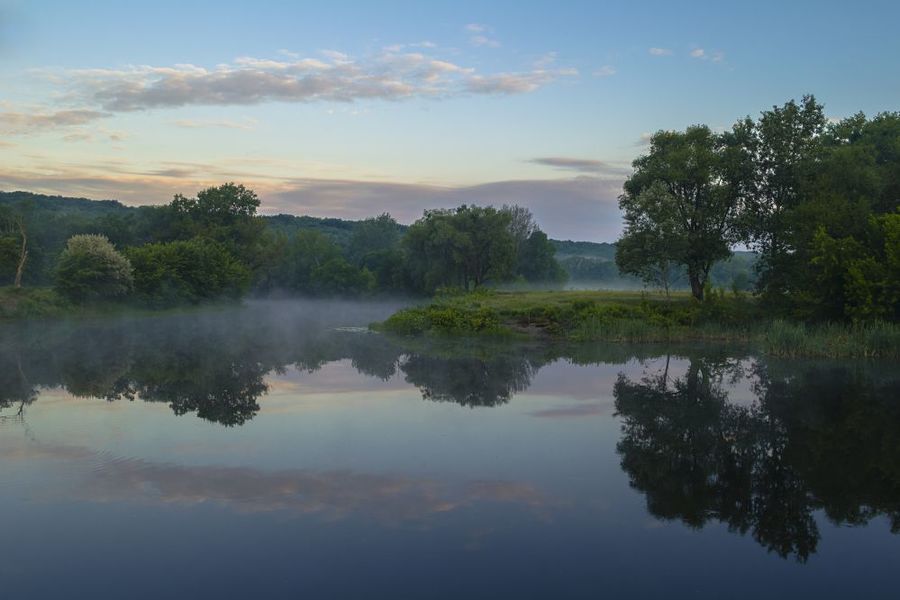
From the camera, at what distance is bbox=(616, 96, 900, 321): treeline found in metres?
41.2

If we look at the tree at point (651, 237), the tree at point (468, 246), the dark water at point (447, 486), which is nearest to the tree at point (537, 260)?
A: the tree at point (468, 246)

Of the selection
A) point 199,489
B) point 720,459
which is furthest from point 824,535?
point 199,489

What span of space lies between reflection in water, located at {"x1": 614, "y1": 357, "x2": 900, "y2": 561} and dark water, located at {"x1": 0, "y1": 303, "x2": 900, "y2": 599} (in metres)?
0.08

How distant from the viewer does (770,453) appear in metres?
16.5

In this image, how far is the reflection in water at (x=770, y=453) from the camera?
40.7 feet

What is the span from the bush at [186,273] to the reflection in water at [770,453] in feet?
187

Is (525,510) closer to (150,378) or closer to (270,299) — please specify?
(150,378)

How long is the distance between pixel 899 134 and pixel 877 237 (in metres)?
21.4

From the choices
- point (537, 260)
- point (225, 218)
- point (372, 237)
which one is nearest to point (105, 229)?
point (225, 218)

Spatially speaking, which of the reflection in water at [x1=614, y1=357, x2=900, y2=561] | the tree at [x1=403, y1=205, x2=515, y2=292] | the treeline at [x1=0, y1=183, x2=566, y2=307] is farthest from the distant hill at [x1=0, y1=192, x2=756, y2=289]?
the reflection in water at [x1=614, y1=357, x2=900, y2=561]

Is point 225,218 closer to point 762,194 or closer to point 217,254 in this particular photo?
point 217,254

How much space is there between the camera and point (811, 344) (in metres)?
34.2

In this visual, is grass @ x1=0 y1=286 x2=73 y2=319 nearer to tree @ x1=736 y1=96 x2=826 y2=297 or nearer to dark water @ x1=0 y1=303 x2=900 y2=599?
dark water @ x1=0 y1=303 x2=900 y2=599

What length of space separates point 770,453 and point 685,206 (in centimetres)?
3658
